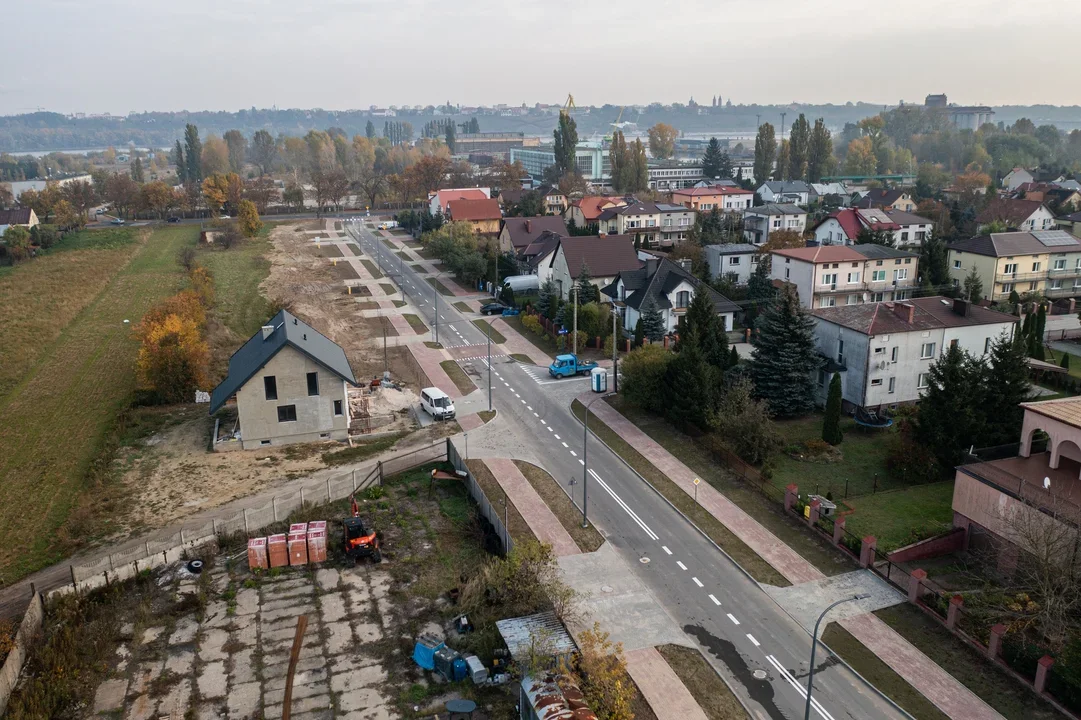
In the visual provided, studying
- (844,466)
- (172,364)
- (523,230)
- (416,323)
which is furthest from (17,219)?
(844,466)

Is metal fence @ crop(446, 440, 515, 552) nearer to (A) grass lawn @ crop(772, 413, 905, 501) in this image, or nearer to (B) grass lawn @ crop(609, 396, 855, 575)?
(B) grass lawn @ crop(609, 396, 855, 575)

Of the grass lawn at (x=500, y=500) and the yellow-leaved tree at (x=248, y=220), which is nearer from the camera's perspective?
the grass lawn at (x=500, y=500)

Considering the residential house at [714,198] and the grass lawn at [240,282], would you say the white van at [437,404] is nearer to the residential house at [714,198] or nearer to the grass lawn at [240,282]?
the grass lawn at [240,282]

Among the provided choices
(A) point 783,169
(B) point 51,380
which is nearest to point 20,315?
(B) point 51,380

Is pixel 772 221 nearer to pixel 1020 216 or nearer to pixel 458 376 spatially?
pixel 1020 216

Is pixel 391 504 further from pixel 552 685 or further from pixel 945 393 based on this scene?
pixel 945 393

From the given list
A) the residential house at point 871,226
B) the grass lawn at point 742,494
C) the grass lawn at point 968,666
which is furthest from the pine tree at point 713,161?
the grass lawn at point 968,666

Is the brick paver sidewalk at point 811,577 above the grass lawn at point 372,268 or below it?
below
